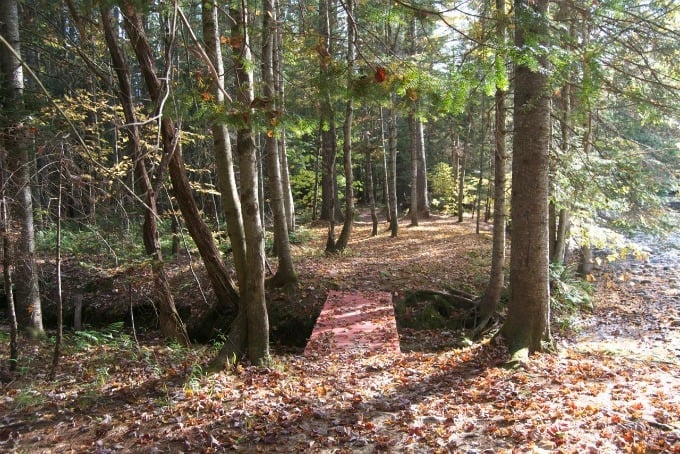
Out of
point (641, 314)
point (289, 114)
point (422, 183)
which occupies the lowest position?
point (641, 314)

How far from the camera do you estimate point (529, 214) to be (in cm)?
578

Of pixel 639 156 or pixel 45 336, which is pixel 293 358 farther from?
pixel 639 156

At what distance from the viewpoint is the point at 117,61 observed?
6156mm

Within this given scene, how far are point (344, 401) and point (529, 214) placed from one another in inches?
127

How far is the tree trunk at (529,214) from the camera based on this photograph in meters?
5.66

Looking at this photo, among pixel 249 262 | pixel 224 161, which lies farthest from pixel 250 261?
pixel 224 161

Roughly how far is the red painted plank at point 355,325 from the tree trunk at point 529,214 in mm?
1710

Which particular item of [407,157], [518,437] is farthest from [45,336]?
[407,157]

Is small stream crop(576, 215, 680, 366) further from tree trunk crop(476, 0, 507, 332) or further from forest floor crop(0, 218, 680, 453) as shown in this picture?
tree trunk crop(476, 0, 507, 332)

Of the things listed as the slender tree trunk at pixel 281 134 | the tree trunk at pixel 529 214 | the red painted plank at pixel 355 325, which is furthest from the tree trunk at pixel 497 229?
the slender tree trunk at pixel 281 134

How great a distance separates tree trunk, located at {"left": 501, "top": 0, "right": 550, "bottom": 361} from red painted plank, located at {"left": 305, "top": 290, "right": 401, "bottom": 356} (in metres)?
1.71

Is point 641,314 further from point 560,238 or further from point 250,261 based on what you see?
point 250,261

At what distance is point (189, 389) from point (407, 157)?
26.8m

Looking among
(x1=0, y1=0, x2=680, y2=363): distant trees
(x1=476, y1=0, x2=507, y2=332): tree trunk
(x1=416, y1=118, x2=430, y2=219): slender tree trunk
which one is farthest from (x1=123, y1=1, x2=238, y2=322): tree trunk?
(x1=416, y1=118, x2=430, y2=219): slender tree trunk
